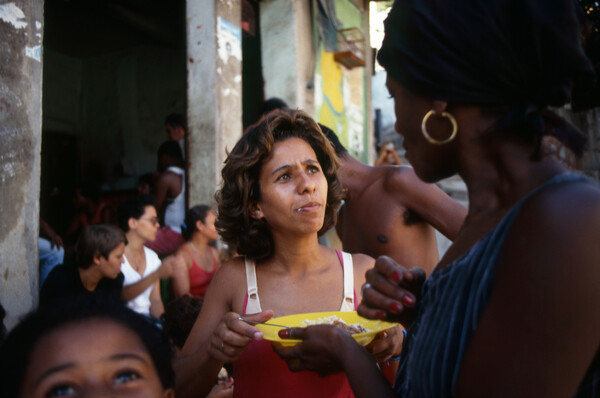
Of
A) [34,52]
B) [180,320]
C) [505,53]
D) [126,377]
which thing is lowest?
[180,320]

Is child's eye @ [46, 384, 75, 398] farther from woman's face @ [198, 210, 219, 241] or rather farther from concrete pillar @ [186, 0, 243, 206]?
concrete pillar @ [186, 0, 243, 206]

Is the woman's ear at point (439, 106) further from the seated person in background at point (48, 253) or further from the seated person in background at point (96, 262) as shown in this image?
the seated person in background at point (48, 253)

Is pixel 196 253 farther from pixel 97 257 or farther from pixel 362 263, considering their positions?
pixel 362 263

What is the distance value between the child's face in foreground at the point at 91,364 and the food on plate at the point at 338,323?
1.88 ft

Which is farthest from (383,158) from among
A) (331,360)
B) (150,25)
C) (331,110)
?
(331,360)

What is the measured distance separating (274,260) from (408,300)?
3.62ft

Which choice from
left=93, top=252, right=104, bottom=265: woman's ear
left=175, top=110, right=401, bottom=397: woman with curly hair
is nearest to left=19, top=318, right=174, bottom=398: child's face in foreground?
left=175, top=110, right=401, bottom=397: woman with curly hair

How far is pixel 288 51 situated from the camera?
6418 mm

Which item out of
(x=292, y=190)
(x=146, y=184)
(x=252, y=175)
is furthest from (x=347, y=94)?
(x=292, y=190)

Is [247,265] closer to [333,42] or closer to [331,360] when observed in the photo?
[331,360]

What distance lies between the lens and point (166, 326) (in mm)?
3377

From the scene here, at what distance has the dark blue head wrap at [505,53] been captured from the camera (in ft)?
3.21

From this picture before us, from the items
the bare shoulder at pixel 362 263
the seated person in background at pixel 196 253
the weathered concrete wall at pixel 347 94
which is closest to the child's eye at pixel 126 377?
the bare shoulder at pixel 362 263

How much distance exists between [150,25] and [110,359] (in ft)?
24.1
